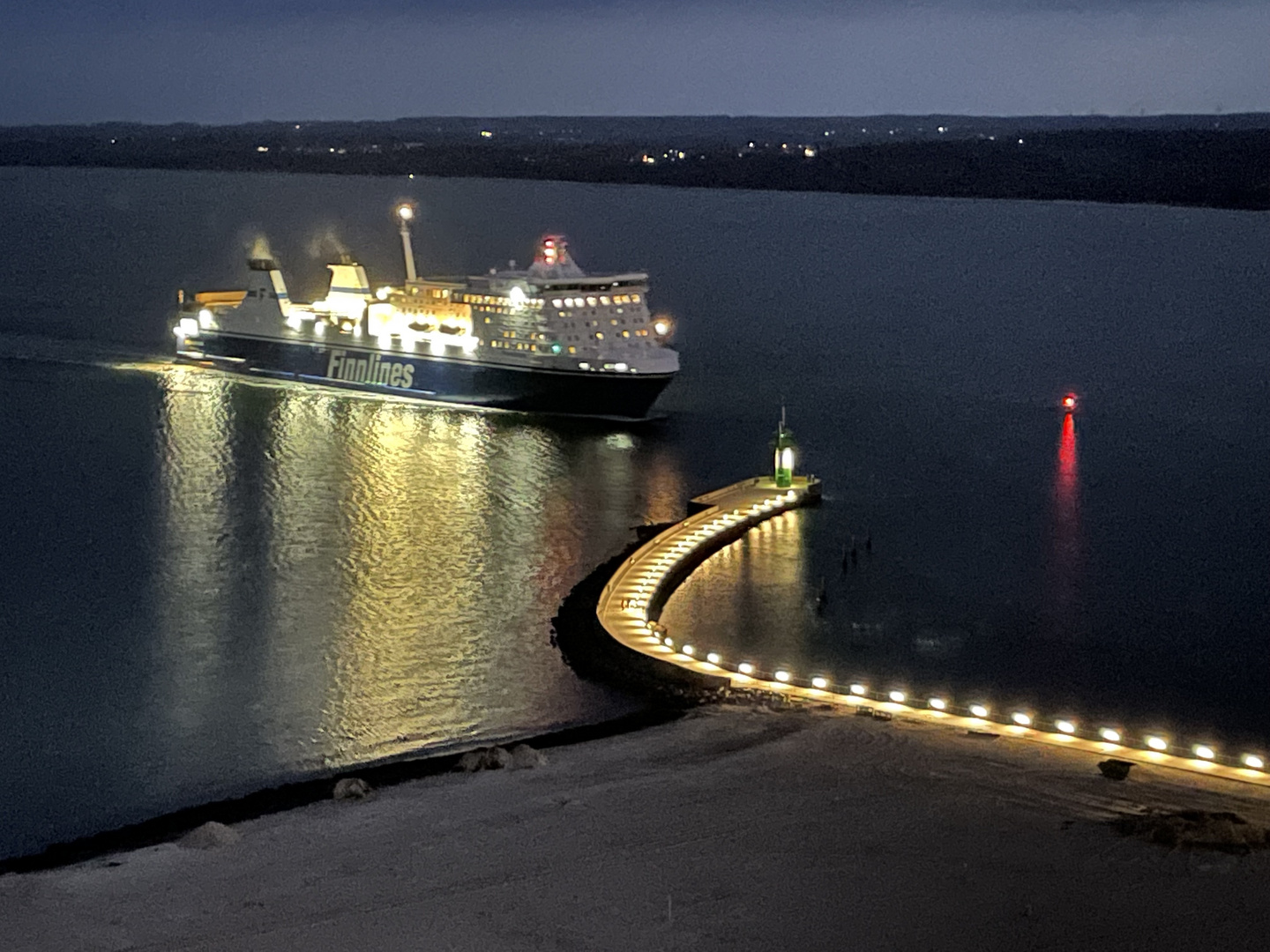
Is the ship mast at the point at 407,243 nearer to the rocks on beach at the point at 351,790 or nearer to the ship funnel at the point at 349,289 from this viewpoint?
the ship funnel at the point at 349,289

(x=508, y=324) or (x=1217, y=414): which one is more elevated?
(x=508, y=324)

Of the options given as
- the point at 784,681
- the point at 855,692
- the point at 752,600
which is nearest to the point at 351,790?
the point at 784,681

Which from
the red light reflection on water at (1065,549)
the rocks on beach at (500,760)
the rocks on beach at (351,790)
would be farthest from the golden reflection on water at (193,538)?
the red light reflection on water at (1065,549)

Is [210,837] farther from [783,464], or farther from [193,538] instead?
[783,464]

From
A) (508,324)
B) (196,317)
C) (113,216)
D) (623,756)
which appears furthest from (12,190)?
(623,756)

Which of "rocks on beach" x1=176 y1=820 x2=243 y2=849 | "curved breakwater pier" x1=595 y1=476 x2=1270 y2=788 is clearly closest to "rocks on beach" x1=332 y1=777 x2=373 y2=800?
"rocks on beach" x1=176 y1=820 x2=243 y2=849

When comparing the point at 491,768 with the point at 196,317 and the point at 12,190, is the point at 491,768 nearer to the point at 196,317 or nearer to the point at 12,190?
the point at 196,317
